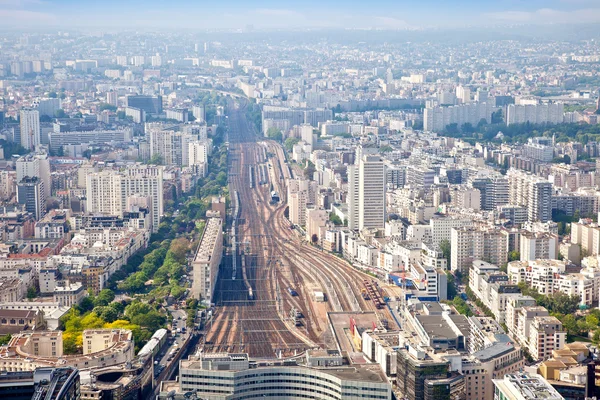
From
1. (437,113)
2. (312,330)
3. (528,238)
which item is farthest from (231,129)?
(312,330)

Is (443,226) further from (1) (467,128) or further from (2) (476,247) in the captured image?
(1) (467,128)

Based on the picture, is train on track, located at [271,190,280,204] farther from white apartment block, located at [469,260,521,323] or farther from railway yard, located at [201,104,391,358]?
white apartment block, located at [469,260,521,323]

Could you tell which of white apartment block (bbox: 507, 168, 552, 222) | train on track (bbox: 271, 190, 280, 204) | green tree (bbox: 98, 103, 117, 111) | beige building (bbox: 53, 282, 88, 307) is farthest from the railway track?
green tree (bbox: 98, 103, 117, 111)

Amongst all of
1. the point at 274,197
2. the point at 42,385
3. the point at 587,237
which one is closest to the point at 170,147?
the point at 274,197

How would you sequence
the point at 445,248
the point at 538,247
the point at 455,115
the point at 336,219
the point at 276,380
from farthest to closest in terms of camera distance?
the point at 455,115, the point at 336,219, the point at 445,248, the point at 538,247, the point at 276,380

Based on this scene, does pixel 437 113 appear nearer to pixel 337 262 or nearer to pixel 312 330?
pixel 337 262

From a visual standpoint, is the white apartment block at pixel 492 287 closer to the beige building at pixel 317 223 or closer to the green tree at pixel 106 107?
the beige building at pixel 317 223
